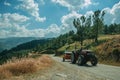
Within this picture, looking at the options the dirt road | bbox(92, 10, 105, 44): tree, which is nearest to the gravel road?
the dirt road

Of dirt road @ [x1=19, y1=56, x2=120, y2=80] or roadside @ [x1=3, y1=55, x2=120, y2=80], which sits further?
dirt road @ [x1=19, y1=56, x2=120, y2=80]

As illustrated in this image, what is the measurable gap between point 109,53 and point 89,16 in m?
77.0

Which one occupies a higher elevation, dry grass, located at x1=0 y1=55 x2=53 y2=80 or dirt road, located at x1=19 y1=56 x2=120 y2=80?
dry grass, located at x1=0 y1=55 x2=53 y2=80

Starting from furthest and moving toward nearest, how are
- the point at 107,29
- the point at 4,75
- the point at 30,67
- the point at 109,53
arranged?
1. the point at 107,29
2. the point at 109,53
3. the point at 30,67
4. the point at 4,75

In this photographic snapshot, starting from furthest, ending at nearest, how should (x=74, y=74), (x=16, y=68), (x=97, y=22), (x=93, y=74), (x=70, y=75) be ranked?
(x=97, y=22) < (x=93, y=74) < (x=74, y=74) < (x=70, y=75) < (x=16, y=68)

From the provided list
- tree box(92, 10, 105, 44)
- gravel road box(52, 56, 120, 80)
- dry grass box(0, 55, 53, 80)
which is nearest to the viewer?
dry grass box(0, 55, 53, 80)

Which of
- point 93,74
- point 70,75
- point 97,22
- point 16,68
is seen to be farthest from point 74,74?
point 97,22

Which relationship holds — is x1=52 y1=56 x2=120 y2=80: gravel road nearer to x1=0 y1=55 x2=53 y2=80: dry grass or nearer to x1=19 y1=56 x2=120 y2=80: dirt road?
x1=19 y1=56 x2=120 y2=80: dirt road

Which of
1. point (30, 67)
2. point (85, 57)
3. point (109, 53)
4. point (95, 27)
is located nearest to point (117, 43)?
point (109, 53)

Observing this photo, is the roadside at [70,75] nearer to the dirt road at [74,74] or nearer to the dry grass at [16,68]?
the dirt road at [74,74]

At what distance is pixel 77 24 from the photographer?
398 ft

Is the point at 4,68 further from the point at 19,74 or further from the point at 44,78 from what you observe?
the point at 44,78

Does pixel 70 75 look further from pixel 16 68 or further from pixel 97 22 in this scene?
pixel 97 22

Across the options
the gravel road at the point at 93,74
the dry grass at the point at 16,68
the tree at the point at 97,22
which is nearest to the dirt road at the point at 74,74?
the gravel road at the point at 93,74
